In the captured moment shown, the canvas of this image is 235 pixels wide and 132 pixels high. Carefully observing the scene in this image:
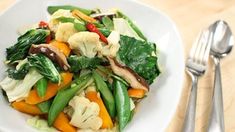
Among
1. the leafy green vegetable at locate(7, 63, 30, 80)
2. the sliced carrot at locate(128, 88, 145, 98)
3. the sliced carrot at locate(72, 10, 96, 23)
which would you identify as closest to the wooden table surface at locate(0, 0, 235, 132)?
the sliced carrot at locate(128, 88, 145, 98)

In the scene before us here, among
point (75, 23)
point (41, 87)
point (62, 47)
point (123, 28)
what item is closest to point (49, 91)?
point (41, 87)

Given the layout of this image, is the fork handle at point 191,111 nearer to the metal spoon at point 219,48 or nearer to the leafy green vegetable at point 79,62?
the metal spoon at point 219,48

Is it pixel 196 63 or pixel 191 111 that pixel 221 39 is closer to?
pixel 196 63

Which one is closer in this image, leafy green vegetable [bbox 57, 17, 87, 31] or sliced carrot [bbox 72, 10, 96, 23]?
leafy green vegetable [bbox 57, 17, 87, 31]

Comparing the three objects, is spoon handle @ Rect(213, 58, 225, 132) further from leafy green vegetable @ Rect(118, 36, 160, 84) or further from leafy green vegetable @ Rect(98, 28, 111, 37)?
leafy green vegetable @ Rect(98, 28, 111, 37)

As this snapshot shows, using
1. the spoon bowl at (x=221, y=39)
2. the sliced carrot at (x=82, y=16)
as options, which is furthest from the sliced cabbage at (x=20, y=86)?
the spoon bowl at (x=221, y=39)

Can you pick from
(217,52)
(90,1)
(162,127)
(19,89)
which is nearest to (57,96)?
(19,89)
